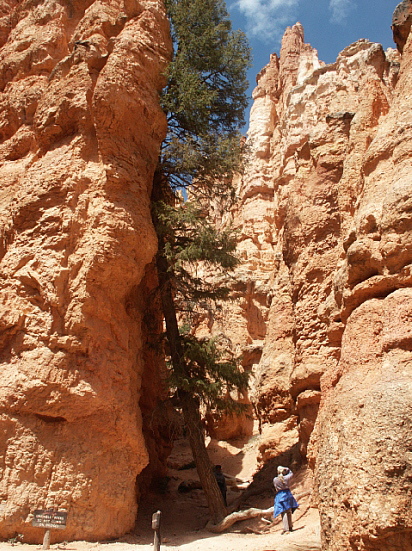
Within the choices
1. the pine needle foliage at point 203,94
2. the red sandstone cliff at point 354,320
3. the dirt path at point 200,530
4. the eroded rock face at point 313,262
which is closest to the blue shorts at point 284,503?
the dirt path at point 200,530

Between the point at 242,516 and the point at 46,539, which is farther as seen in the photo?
the point at 242,516

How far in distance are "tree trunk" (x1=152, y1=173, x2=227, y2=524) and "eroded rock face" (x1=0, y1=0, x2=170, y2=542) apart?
0.70 meters

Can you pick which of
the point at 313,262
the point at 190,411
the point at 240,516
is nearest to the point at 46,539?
the point at 240,516

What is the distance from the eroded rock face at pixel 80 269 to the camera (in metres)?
7.96

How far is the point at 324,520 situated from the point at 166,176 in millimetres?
9850

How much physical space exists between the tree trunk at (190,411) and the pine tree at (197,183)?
0.06 feet

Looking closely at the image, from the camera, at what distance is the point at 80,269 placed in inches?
356

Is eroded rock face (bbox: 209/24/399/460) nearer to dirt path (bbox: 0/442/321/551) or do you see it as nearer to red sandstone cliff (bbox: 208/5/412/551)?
red sandstone cliff (bbox: 208/5/412/551)

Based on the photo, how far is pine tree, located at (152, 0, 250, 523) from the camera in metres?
10.6

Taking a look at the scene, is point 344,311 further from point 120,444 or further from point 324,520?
point 120,444

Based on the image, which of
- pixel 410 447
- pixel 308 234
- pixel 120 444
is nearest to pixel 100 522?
pixel 120 444

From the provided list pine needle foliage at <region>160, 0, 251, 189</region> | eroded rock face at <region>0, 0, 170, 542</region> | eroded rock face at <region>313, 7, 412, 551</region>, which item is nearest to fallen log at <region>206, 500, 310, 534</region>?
→ eroded rock face at <region>0, 0, 170, 542</region>

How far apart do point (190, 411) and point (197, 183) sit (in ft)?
19.3

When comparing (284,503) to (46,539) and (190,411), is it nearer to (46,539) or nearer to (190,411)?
(190,411)
